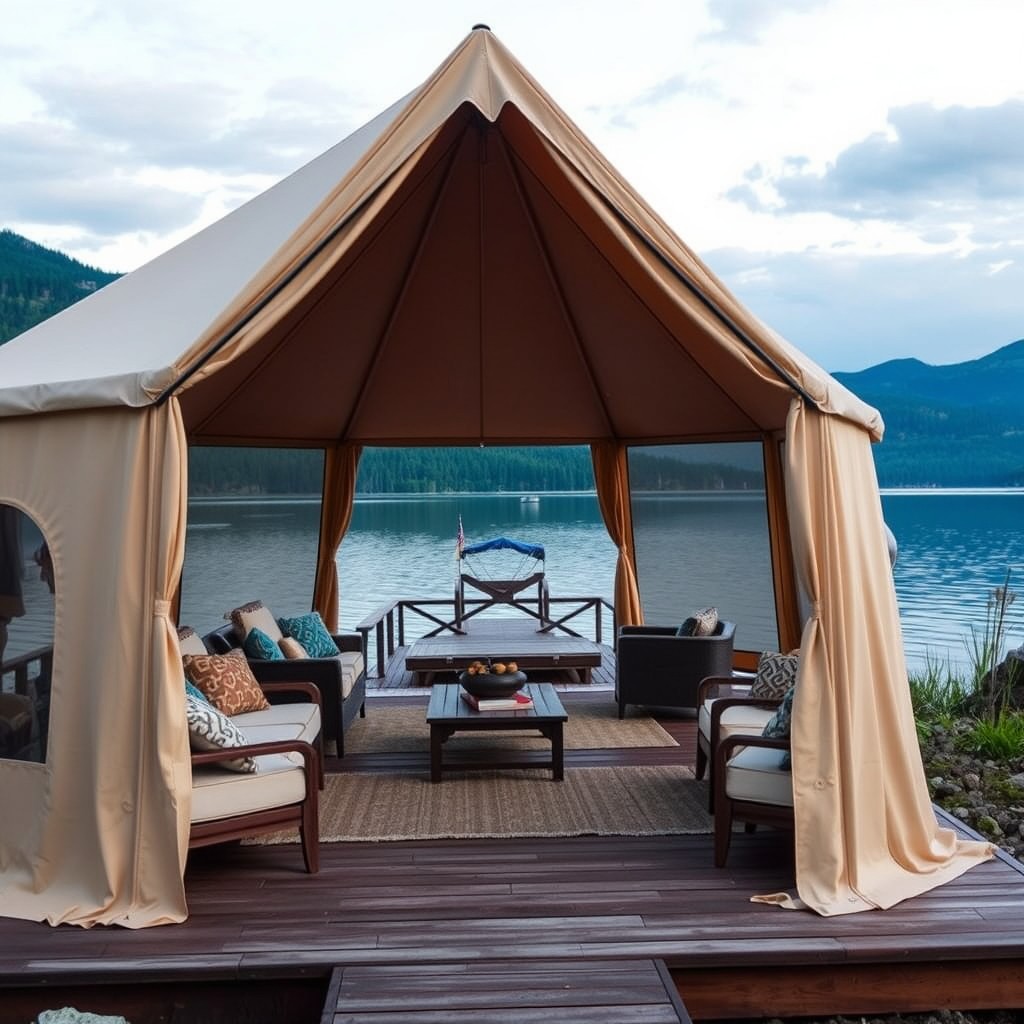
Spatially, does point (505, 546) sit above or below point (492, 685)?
above

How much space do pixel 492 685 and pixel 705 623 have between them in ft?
7.55

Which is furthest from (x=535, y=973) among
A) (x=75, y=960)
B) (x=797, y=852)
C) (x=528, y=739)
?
(x=528, y=739)

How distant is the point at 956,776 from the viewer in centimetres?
605

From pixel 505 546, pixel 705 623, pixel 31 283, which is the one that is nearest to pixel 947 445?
pixel 31 283

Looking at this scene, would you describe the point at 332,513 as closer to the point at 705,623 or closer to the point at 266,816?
the point at 705,623

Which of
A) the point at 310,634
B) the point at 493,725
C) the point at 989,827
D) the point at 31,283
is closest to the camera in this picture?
the point at 989,827

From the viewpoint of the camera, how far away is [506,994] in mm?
3100

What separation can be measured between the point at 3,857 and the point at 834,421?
4.06 metres

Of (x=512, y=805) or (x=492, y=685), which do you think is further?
(x=492, y=685)

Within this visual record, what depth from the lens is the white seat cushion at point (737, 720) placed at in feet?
16.9

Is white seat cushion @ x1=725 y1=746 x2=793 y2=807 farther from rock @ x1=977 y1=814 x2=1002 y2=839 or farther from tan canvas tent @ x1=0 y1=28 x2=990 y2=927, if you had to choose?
rock @ x1=977 y1=814 x2=1002 y2=839

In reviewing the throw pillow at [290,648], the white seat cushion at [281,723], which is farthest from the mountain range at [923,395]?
the white seat cushion at [281,723]

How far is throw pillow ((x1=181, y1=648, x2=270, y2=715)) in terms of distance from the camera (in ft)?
17.6

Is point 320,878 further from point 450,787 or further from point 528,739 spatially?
point 528,739
